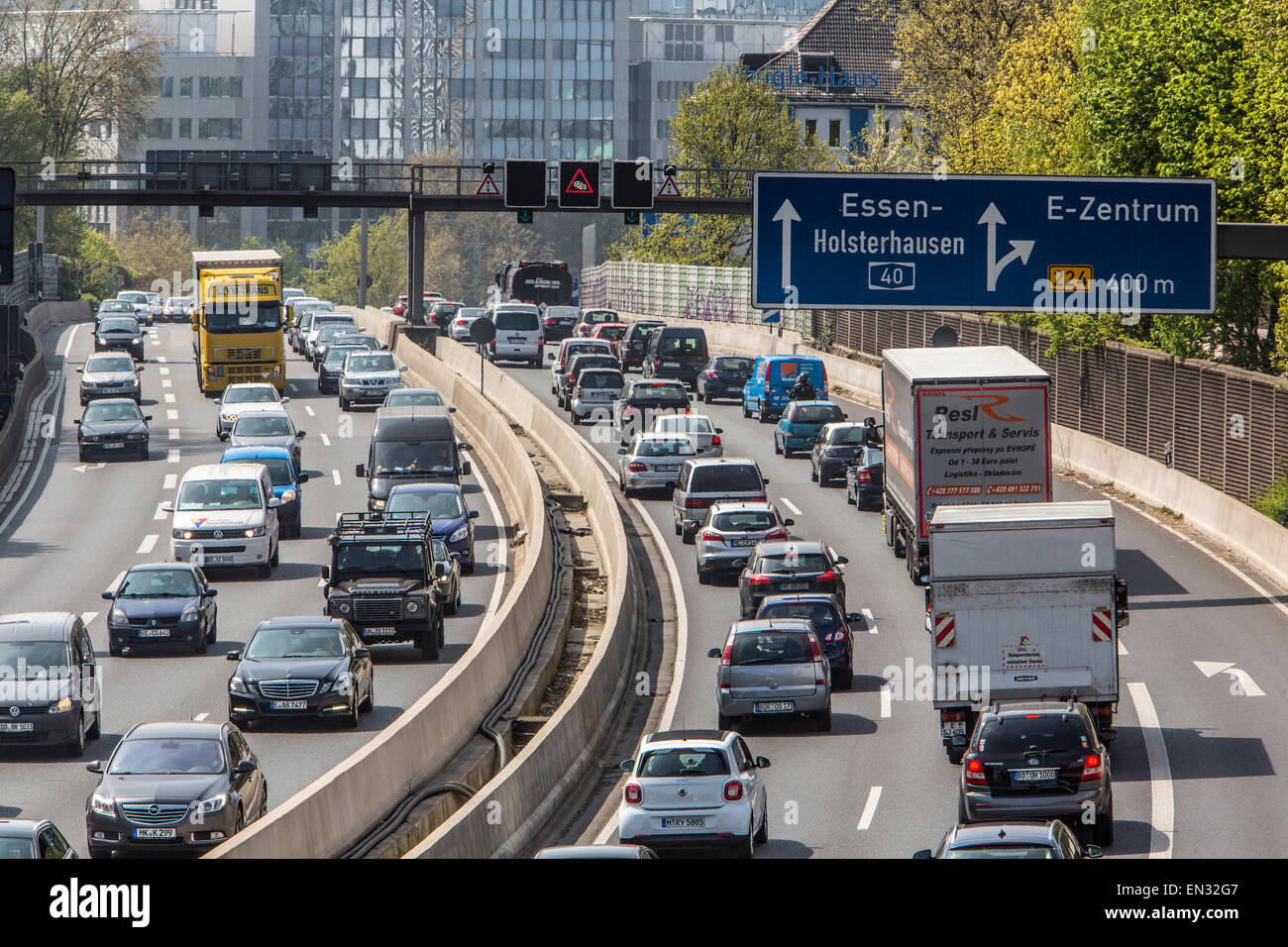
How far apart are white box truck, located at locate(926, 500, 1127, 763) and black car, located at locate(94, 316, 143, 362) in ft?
177

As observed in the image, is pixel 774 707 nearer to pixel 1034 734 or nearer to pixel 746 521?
pixel 1034 734

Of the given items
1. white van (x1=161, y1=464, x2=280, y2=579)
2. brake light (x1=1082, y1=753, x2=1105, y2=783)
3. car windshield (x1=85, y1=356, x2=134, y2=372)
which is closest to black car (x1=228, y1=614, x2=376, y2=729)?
brake light (x1=1082, y1=753, x2=1105, y2=783)

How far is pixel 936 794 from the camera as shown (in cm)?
2289

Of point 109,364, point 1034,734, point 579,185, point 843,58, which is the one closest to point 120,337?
point 109,364

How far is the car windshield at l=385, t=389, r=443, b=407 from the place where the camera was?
2045 inches

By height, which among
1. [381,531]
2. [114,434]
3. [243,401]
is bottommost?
[381,531]

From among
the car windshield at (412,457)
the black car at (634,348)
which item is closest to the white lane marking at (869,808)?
the car windshield at (412,457)

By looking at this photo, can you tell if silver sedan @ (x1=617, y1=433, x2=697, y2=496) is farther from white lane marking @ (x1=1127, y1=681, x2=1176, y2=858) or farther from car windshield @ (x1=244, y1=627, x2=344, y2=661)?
car windshield @ (x1=244, y1=627, x2=344, y2=661)

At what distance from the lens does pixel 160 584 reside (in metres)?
31.0

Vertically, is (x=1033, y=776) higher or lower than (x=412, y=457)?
lower

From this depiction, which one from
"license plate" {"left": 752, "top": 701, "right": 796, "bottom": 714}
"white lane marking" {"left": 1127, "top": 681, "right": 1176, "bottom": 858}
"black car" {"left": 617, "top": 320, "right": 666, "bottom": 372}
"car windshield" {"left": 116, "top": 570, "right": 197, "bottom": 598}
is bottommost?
"white lane marking" {"left": 1127, "top": 681, "right": 1176, "bottom": 858}

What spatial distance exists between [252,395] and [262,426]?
7391 millimetres
